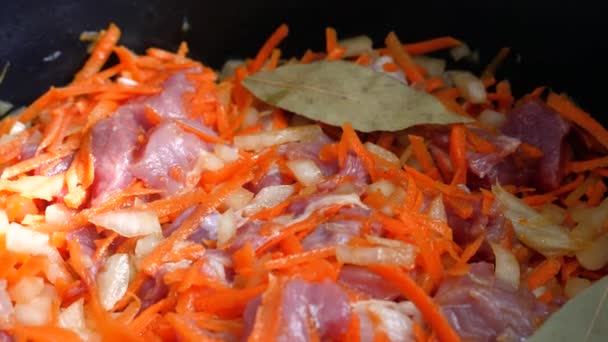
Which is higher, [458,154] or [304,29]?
[304,29]

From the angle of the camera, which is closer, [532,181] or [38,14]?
[532,181]

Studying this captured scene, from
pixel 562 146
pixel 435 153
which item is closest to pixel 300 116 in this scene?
pixel 435 153

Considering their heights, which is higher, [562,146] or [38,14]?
[38,14]

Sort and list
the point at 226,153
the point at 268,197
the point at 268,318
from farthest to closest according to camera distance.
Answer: the point at 226,153
the point at 268,197
the point at 268,318

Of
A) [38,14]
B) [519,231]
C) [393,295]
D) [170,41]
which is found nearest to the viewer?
[393,295]

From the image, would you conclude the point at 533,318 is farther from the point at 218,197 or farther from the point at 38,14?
the point at 38,14

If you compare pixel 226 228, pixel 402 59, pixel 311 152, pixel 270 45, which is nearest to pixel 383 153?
pixel 311 152

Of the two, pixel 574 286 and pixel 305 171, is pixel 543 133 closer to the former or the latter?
pixel 574 286
